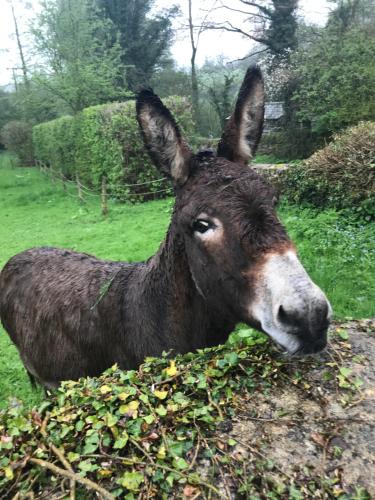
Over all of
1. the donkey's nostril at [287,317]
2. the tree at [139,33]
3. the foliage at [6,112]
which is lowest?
the donkey's nostril at [287,317]

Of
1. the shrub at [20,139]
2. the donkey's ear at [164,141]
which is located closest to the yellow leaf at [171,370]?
the donkey's ear at [164,141]

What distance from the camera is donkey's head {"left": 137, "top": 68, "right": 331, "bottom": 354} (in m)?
1.72

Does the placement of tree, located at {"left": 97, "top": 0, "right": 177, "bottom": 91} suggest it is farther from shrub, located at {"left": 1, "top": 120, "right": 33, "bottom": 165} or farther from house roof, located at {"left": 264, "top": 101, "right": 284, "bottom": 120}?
shrub, located at {"left": 1, "top": 120, "right": 33, "bottom": 165}

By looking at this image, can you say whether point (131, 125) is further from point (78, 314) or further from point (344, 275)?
point (78, 314)

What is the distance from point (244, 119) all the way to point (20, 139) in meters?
38.0

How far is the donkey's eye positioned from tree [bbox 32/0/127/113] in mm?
24251

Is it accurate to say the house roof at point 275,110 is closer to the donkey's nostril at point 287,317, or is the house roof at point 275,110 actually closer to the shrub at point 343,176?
the shrub at point 343,176

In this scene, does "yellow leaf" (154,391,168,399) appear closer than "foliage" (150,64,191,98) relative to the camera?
Yes

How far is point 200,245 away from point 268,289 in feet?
2.03

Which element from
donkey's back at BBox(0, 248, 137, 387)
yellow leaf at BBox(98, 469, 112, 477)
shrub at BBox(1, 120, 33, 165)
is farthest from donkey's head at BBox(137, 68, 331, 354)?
shrub at BBox(1, 120, 33, 165)

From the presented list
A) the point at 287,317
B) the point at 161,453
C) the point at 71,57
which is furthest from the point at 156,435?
the point at 71,57

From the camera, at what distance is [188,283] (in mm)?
2705

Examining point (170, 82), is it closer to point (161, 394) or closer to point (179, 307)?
point (179, 307)

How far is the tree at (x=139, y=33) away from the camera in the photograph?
94.3 ft
